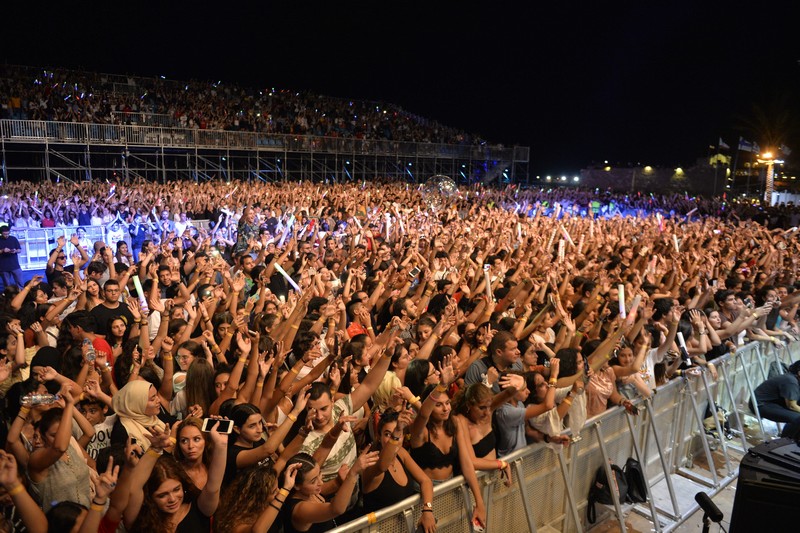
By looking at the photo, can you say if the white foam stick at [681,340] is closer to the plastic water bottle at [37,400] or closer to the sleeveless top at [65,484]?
the sleeveless top at [65,484]

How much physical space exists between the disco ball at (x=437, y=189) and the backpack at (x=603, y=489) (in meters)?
12.8

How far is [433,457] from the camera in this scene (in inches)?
144

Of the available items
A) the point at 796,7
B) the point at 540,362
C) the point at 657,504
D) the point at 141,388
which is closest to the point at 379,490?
the point at 141,388

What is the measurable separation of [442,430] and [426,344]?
138cm

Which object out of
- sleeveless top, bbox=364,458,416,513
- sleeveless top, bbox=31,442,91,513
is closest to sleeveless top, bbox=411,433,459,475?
sleeveless top, bbox=364,458,416,513

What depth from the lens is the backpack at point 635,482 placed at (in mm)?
4734

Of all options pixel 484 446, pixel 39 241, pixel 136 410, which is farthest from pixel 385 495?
pixel 39 241

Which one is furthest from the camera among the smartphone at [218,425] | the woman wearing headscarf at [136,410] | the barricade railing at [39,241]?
the barricade railing at [39,241]

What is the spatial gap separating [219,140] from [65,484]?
2593cm

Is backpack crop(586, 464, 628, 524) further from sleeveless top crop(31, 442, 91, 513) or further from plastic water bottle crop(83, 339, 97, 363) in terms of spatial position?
plastic water bottle crop(83, 339, 97, 363)

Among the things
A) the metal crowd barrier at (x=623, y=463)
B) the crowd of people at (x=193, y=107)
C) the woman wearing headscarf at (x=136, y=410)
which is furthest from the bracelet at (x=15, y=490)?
the crowd of people at (x=193, y=107)

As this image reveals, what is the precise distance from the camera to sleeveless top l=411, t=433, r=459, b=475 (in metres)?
3.65

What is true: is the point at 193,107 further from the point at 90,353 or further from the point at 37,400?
the point at 37,400

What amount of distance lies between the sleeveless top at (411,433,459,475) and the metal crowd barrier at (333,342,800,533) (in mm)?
162
